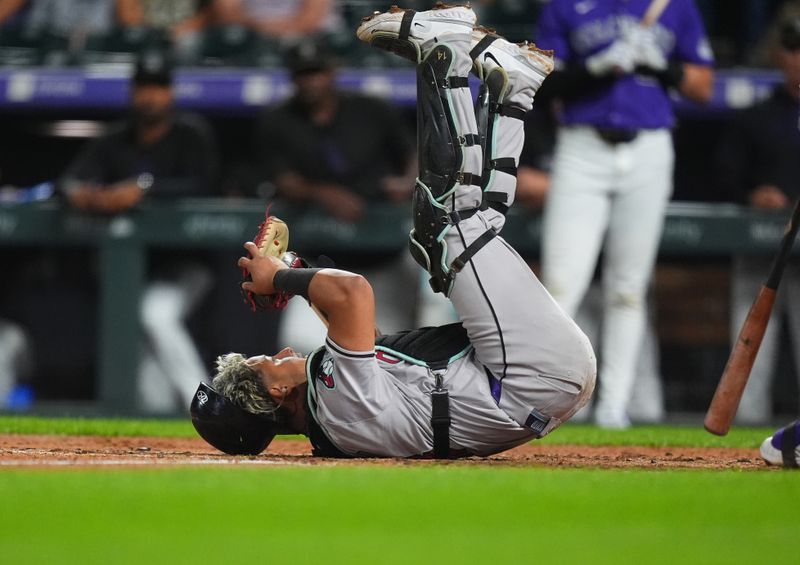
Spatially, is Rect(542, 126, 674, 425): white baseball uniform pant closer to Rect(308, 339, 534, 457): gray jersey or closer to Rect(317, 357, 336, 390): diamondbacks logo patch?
Rect(308, 339, 534, 457): gray jersey

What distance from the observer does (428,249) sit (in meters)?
4.46

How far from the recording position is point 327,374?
4.27 metres

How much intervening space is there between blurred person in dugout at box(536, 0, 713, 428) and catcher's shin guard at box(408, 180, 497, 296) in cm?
191

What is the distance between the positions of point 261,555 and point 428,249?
2014 mm

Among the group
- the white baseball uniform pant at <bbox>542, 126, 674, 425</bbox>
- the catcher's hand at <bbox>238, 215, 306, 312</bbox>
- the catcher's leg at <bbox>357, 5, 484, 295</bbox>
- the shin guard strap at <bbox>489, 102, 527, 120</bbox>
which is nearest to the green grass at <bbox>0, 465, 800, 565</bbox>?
the catcher's hand at <bbox>238, 215, 306, 312</bbox>

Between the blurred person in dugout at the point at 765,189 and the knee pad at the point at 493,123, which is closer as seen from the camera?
the knee pad at the point at 493,123

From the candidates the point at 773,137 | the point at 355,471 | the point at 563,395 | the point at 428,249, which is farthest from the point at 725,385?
the point at 773,137

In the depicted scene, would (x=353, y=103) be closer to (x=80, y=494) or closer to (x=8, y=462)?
(x=8, y=462)

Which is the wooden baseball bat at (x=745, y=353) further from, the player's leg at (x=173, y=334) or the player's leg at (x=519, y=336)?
the player's leg at (x=173, y=334)

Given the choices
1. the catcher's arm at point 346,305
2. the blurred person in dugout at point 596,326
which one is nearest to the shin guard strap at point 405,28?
the catcher's arm at point 346,305

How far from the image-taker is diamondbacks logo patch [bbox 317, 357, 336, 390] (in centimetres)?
424

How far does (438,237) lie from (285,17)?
5454 millimetres

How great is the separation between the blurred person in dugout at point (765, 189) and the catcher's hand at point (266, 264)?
3727 mm

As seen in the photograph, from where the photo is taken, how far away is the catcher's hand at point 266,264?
Answer: 433 cm
